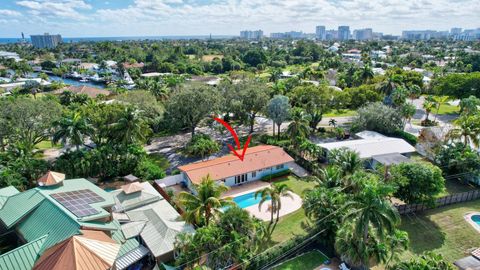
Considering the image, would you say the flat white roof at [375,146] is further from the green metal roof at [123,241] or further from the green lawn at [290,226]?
the green metal roof at [123,241]

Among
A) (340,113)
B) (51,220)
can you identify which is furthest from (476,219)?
(340,113)

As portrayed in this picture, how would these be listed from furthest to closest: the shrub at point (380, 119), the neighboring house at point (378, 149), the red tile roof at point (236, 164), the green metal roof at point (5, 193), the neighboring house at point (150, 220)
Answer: the shrub at point (380, 119) → the neighboring house at point (378, 149) → the red tile roof at point (236, 164) → the green metal roof at point (5, 193) → the neighboring house at point (150, 220)

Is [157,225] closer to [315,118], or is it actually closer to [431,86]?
[315,118]

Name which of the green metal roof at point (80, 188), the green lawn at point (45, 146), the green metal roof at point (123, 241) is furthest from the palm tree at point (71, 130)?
the green lawn at point (45, 146)

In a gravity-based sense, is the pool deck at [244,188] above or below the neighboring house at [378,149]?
below

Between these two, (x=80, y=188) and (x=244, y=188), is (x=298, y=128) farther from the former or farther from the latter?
(x=80, y=188)

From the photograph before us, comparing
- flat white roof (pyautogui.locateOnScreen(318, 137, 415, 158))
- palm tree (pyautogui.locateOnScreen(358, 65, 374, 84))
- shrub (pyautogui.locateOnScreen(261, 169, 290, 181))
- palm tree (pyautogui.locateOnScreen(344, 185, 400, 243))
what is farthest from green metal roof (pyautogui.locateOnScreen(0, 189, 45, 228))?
palm tree (pyautogui.locateOnScreen(358, 65, 374, 84))

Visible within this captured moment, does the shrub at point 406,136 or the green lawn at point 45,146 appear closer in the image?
the shrub at point 406,136
